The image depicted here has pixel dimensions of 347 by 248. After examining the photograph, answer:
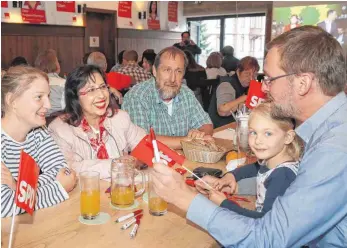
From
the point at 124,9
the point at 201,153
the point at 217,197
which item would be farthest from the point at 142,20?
the point at 217,197

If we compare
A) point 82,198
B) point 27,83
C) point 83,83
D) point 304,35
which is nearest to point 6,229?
point 82,198

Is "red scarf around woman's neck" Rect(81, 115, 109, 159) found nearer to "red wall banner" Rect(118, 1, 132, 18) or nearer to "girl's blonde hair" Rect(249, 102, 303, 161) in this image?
"girl's blonde hair" Rect(249, 102, 303, 161)

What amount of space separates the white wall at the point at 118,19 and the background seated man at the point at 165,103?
16.3ft

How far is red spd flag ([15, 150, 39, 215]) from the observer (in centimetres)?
113

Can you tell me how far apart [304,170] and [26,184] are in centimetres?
Answer: 85

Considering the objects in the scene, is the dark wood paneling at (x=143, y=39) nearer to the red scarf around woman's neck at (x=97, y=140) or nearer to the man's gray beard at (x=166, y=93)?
the man's gray beard at (x=166, y=93)

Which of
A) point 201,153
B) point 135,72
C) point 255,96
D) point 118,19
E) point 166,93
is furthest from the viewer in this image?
point 118,19

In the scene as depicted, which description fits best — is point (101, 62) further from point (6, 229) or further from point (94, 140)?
point (6, 229)

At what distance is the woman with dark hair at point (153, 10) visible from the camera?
9.55 m

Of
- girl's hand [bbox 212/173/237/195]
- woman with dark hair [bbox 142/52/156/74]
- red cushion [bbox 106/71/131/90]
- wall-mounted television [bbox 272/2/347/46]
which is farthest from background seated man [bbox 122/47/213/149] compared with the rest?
wall-mounted television [bbox 272/2/347/46]

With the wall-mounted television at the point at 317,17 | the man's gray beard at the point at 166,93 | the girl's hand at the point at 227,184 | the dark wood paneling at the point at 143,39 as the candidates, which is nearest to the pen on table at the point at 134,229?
the girl's hand at the point at 227,184

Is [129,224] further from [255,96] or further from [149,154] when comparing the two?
[255,96]

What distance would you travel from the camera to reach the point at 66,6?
7.71m

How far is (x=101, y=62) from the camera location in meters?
5.40
